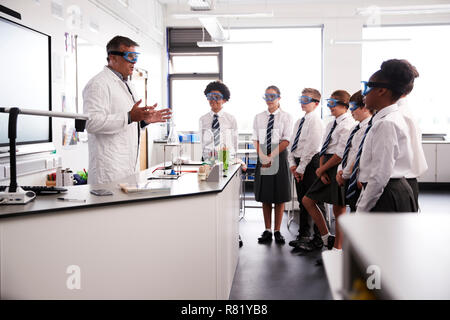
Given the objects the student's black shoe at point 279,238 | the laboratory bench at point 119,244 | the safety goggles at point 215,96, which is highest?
the safety goggles at point 215,96

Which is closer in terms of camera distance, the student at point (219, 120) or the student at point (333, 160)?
the student at point (333, 160)

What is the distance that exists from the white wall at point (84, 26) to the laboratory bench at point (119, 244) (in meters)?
2.09

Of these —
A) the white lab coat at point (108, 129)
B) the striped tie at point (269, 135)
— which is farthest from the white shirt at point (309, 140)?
the white lab coat at point (108, 129)

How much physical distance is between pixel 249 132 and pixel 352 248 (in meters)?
7.13

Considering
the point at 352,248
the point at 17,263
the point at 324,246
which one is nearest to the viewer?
the point at 352,248

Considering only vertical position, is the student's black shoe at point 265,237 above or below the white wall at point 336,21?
below

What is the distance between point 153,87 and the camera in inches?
304

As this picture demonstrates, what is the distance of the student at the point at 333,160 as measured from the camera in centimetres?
361

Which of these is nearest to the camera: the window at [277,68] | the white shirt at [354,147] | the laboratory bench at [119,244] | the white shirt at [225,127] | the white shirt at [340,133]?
the laboratory bench at [119,244]

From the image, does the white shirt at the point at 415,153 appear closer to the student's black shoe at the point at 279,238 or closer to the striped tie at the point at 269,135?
the striped tie at the point at 269,135

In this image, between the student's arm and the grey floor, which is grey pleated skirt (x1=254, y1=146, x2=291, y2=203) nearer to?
the grey floor
